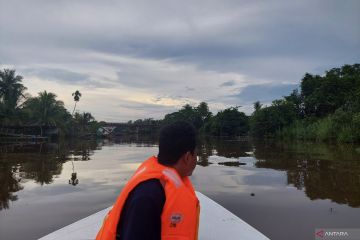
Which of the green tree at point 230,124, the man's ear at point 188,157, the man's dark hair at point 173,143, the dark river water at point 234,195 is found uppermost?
the green tree at point 230,124

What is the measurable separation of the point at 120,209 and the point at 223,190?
695 centimetres

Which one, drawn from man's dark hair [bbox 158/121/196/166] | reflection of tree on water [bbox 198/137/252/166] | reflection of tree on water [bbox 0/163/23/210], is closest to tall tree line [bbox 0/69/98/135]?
reflection of tree on water [bbox 198/137/252/166]

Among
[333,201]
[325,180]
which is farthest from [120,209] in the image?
[325,180]

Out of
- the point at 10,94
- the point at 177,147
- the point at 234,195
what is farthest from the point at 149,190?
the point at 10,94

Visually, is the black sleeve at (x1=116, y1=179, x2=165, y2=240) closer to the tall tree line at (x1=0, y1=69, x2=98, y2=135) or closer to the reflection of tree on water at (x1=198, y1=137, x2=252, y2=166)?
the reflection of tree on water at (x1=198, y1=137, x2=252, y2=166)

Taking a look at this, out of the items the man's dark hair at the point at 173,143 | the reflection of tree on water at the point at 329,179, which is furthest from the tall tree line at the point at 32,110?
the man's dark hair at the point at 173,143

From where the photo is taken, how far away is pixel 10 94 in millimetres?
37625

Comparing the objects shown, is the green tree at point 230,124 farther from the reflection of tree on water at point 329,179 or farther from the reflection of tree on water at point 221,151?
the reflection of tree on water at point 329,179

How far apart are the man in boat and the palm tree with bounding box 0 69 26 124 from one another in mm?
38234

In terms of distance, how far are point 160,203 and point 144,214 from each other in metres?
0.09

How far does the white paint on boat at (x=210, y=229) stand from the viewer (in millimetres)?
3305

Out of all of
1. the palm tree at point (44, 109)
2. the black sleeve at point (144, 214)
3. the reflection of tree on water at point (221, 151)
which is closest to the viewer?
the black sleeve at point (144, 214)

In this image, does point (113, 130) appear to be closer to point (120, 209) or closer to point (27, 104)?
point (27, 104)

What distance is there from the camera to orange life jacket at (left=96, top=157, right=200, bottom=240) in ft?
5.02
